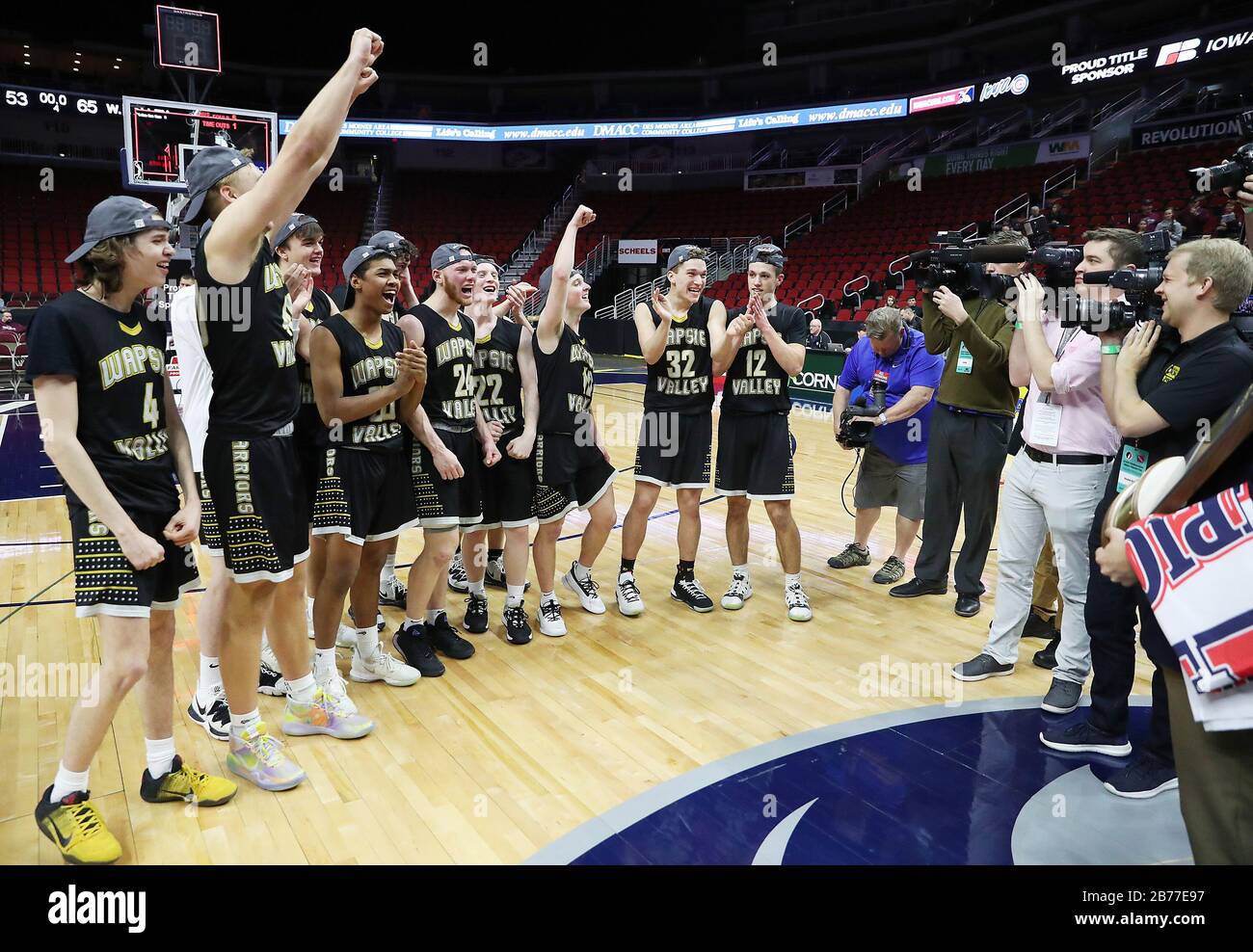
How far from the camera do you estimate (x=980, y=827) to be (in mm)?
2775

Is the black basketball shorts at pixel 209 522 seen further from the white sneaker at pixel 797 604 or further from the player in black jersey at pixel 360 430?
the white sneaker at pixel 797 604

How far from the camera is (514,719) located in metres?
3.53

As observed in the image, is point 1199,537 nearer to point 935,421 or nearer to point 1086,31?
point 935,421

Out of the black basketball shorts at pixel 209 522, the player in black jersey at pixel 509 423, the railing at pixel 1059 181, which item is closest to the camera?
the black basketball shorts at pixel 209 522

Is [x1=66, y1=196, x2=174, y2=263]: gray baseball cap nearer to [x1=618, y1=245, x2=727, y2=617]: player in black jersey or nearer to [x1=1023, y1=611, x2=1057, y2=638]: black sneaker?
[x1=618, y1=245, x2=727, y2=617]: player in black jersey

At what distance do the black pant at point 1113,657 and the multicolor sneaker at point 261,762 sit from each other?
9.81ft

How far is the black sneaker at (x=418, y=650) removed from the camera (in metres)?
3.94

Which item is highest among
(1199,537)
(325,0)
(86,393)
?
(325,0)

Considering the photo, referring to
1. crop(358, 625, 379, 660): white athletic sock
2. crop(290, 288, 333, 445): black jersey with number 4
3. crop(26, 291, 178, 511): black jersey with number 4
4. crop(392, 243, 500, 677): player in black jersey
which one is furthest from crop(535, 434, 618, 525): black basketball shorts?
crop(26, 291, 178, 511): black jersey with number 4

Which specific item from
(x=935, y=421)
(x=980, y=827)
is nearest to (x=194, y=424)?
(x=980, y=827)

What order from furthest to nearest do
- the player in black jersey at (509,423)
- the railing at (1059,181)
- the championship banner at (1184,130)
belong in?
1. the railing at (1059,181)
2. the championship banner at (1184,130)
3. the player in black jersey at (509,423)

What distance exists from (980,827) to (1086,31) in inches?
873

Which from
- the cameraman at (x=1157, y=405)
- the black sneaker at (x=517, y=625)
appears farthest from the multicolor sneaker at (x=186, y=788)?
the cameraman at (x=1157, y=405)

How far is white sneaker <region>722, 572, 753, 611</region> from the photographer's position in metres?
4.85
